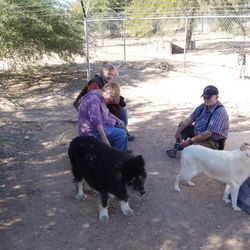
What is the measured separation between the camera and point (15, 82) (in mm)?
12188

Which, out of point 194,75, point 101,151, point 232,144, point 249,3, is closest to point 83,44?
point 194,75

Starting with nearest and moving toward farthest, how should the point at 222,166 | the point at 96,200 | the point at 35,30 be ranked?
1. the point at 222,166
2. the point at 96,200
3. the point at 35,30

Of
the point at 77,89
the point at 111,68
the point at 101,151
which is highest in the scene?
the point at 111,68

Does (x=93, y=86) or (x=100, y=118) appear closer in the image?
(x=100, y=118)

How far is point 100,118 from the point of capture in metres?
4.64

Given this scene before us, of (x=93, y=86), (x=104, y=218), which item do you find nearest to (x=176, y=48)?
(x=93, y=86)

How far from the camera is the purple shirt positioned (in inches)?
182

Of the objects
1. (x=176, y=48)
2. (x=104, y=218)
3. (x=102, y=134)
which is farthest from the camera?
(x=176, y=48)

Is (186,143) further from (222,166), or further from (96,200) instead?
(96,200)

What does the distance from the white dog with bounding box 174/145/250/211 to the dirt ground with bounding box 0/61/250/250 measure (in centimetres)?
24

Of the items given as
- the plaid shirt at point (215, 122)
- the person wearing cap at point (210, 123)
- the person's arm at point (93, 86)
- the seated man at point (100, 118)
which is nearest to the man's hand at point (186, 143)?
the person wearing cap at point (210, 123)

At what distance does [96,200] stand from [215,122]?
1884mm

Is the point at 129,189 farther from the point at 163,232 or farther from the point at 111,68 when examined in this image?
the point at 111,68

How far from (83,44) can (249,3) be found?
1066cm
